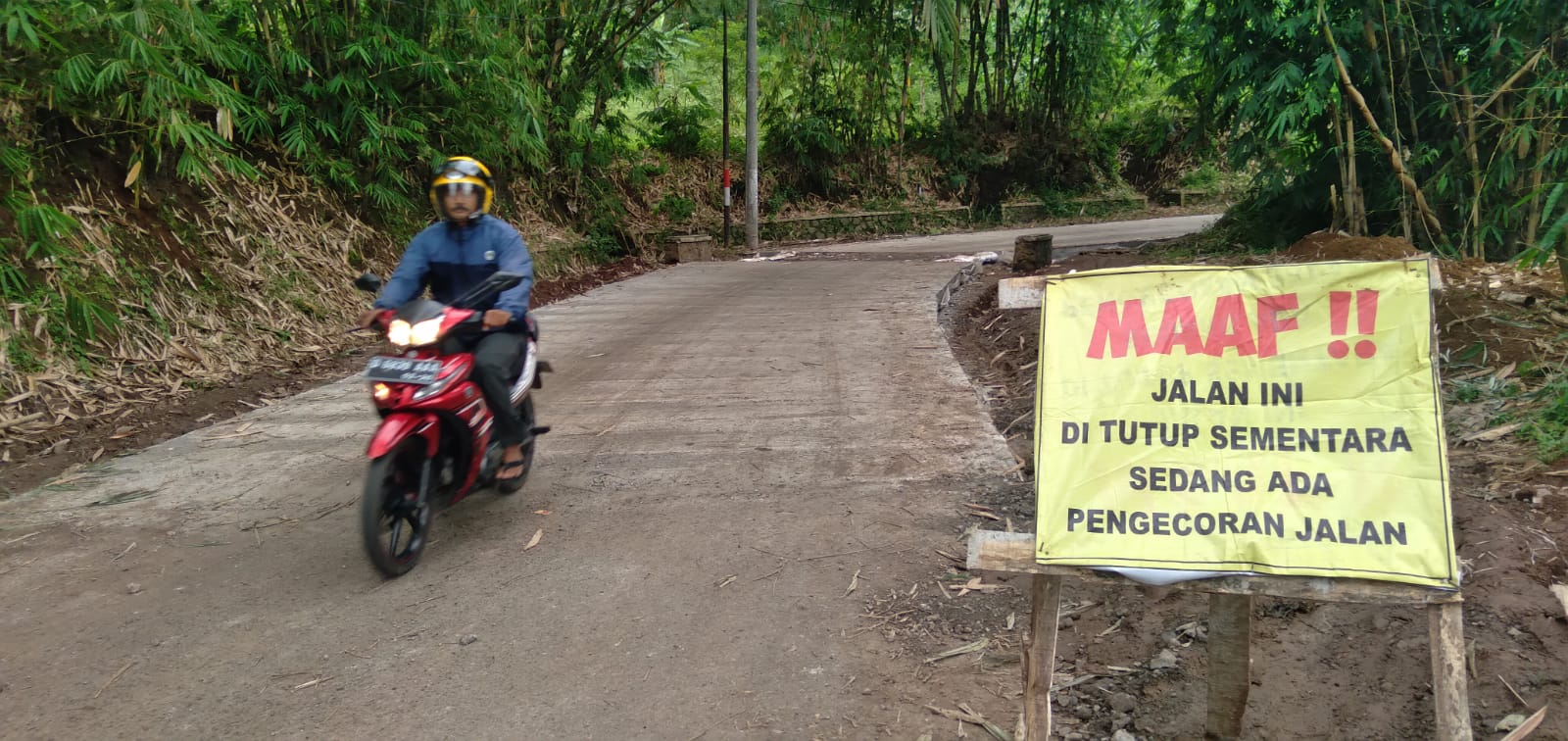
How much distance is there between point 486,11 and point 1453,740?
9.94 metres

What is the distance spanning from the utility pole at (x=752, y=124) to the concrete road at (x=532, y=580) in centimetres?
1203

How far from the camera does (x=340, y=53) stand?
952 cm

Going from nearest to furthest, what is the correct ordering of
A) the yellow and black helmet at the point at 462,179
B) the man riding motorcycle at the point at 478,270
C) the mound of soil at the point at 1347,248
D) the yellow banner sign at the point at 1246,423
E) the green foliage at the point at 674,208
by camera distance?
the yellow banner sign at the point at 1246,423 < the man riding motorcycle at the point at 478,270 < the yellow and black helmet at the point at 462,179 < the mound of soil at the point at 1347,248 < the green foliage at the point at 674,208

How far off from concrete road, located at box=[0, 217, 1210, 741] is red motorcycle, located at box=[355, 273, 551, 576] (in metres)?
0.22

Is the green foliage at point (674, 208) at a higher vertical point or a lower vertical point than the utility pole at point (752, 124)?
lower

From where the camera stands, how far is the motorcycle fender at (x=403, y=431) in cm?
378

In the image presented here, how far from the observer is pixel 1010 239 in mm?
19812

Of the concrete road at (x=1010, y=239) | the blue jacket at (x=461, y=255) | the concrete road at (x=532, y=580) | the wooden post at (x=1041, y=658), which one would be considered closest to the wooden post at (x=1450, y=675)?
the wooden post at (x=1041, y=658)

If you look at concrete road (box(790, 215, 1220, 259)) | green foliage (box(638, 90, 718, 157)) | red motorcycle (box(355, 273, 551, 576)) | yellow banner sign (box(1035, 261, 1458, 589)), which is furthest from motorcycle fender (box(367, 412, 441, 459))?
green foliage (box(638, 90, 718, 157))

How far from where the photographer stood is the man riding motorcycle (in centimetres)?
443

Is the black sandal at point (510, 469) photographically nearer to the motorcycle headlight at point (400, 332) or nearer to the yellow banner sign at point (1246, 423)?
the motorcycle headlight at point (400, 332)

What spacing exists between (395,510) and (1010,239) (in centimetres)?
1722

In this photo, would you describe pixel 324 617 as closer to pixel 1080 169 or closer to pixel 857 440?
pixel 857 440

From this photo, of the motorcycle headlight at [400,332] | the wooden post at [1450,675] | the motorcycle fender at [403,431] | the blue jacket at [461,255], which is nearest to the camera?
the wooden post at [1450,675]
